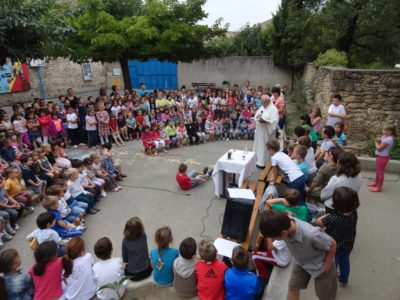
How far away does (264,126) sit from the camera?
25.2 feet

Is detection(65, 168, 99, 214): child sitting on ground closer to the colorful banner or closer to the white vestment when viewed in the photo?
the white vestment

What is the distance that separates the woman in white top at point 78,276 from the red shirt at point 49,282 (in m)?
0.09

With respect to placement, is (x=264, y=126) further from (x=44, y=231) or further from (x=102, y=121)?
(x=102, y=121)

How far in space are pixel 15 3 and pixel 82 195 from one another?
489 centimetres

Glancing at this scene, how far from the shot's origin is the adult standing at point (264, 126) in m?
7.52

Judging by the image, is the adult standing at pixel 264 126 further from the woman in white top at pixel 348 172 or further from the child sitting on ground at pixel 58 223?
the child sitting on ground at pixel 58 223

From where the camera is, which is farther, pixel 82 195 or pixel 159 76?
pixel 159 76

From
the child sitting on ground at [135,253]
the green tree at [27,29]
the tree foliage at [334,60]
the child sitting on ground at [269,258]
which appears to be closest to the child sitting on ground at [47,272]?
the child sitting on ground at [135,253]

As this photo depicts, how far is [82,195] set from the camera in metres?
6.37

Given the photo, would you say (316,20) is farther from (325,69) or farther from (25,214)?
(25,214)

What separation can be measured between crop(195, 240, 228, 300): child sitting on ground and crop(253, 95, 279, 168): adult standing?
4537mm

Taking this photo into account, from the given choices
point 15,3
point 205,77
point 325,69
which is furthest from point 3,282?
point 205,77

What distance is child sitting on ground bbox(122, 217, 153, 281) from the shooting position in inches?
163

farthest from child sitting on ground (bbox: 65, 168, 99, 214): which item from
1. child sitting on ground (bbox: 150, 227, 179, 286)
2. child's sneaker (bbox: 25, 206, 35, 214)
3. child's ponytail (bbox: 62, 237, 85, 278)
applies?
child sitting on ground (bbox: 150, 227, 179, 286)
